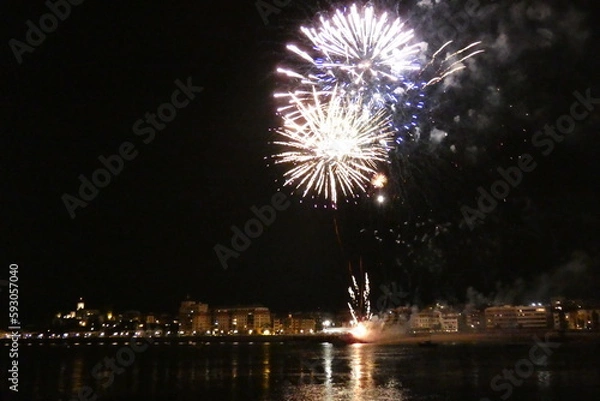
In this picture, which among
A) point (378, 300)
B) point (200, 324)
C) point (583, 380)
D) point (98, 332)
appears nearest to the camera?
point (583, 380)

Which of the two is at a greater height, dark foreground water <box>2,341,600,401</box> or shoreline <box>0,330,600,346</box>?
shoreline <box>0,330,600,346</box>

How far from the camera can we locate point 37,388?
64.7 ft

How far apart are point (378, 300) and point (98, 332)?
50.9 m

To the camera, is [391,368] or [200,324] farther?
[200,324]

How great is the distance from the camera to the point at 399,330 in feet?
267

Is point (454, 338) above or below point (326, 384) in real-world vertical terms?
above

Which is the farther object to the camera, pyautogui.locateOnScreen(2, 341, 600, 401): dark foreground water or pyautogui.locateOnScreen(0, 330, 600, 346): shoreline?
pyautogui.locateOnScreen(0, 330, 600, 346): shoreline

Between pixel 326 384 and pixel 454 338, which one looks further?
pixel 454 338

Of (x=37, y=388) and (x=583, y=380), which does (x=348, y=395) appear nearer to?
(x=583, y=380)

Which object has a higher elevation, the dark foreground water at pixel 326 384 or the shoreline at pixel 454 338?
the shoreline at pixel 454 338

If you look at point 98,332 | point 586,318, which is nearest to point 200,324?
point 98,332

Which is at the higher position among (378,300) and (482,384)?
(378,300)

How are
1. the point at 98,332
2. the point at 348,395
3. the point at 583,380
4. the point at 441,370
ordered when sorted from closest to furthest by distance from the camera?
the point at 348,395, the point at 583,380, the point at 441,370, the point at 98,332

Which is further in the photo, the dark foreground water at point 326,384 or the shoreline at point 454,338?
the shoreline at point 454,338
